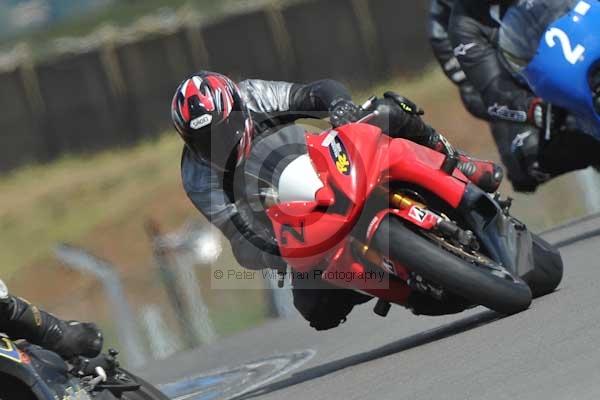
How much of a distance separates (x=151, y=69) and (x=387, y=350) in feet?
72.4

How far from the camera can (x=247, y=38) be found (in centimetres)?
2973

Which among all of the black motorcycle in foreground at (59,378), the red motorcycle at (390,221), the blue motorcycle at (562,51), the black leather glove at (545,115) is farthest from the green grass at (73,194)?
the black motorcycle in foreground at (59,378)

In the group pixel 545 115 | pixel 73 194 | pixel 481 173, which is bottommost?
pixel 73 194

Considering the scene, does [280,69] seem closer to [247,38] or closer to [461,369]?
[247,38]

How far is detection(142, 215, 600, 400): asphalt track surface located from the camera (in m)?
6.04

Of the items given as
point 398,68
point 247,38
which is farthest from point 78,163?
point 398,68

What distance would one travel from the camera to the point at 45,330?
655 cm

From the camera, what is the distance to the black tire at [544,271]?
8062mm

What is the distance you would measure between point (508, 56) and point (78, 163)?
67.7ft

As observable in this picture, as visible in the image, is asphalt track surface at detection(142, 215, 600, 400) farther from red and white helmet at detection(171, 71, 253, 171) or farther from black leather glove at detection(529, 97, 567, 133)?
red and white helmet at detection(171, 71, 253, 171)

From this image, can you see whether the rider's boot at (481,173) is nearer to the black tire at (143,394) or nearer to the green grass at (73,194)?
the black tire at (143,394)

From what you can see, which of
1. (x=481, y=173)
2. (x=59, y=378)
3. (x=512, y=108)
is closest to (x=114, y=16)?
(x=512, y=108)

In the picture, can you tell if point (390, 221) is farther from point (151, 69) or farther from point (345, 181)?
point (151, 69)

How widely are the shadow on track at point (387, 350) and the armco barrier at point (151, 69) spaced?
67.7ft
